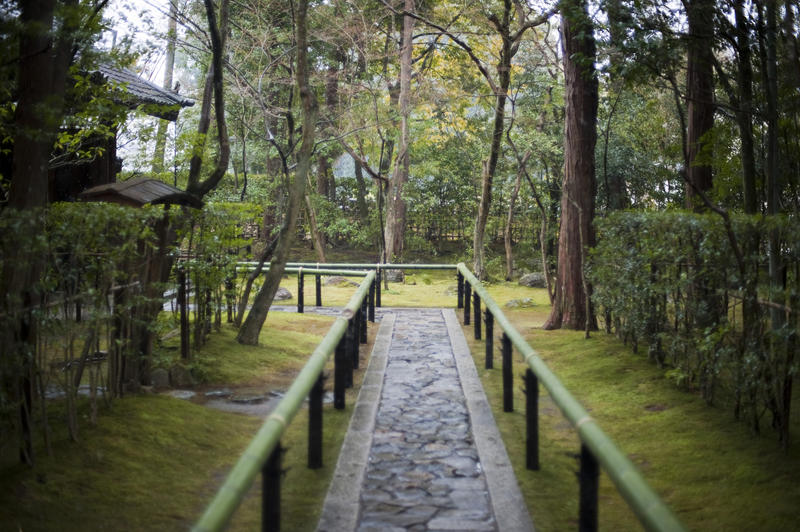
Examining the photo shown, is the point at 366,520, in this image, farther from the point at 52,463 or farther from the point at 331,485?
the point at 52,463

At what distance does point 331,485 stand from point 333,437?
903mm

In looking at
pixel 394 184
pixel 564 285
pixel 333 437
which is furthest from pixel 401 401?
pixel 394 184

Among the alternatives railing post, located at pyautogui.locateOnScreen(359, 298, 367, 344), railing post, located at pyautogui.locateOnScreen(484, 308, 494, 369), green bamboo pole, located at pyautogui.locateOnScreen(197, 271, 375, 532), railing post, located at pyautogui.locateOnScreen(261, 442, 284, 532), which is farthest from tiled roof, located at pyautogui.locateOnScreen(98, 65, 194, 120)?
railing post, located at pyautogui.locateOnScreen(261, 442, 284, 532)

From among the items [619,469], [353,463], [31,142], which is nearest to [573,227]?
[353,463]

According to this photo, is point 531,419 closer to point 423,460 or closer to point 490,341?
point 423,460

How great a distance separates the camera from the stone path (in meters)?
3.50

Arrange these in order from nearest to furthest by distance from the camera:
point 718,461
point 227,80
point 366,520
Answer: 1. point 366,520
2. point 718,461
3. point 227,80

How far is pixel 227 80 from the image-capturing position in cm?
1390

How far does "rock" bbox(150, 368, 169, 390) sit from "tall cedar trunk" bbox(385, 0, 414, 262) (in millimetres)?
10994

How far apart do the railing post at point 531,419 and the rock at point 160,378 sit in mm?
3360

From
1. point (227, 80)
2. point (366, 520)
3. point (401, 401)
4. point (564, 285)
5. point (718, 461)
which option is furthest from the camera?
point (227, 80)

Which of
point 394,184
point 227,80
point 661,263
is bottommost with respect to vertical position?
point 661,263

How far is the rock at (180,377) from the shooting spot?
20.4 ft

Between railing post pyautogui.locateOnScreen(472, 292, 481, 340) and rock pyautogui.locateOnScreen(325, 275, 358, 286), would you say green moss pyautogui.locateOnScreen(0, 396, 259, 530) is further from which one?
rock pyautogui.locateOnScreen(325, 275, 358, 286)
